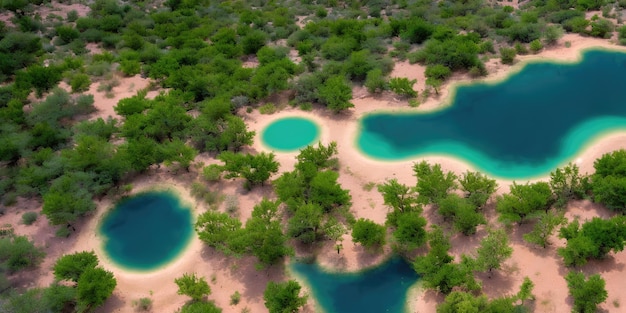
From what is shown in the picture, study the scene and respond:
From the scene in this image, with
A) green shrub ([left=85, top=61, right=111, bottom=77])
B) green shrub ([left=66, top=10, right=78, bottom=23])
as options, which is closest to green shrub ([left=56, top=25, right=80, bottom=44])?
green shrub ([left=66, top=10, right=78, bottom=23])

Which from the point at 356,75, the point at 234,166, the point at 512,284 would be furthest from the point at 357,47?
the point at 512,284

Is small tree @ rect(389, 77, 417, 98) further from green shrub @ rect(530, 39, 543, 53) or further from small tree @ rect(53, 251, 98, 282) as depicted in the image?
small tree @ rect(53, 251, 98, 282)

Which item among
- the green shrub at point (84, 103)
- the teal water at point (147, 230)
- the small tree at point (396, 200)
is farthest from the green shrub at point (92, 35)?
the small tree at point (396, 200)

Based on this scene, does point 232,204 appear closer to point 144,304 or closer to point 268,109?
point 144,304

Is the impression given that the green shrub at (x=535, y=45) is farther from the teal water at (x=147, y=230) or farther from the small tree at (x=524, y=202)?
the teal water at (x=147, y=230)

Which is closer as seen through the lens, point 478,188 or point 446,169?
point 478,188

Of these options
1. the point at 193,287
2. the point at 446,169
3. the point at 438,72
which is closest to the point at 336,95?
the point at 438,72
